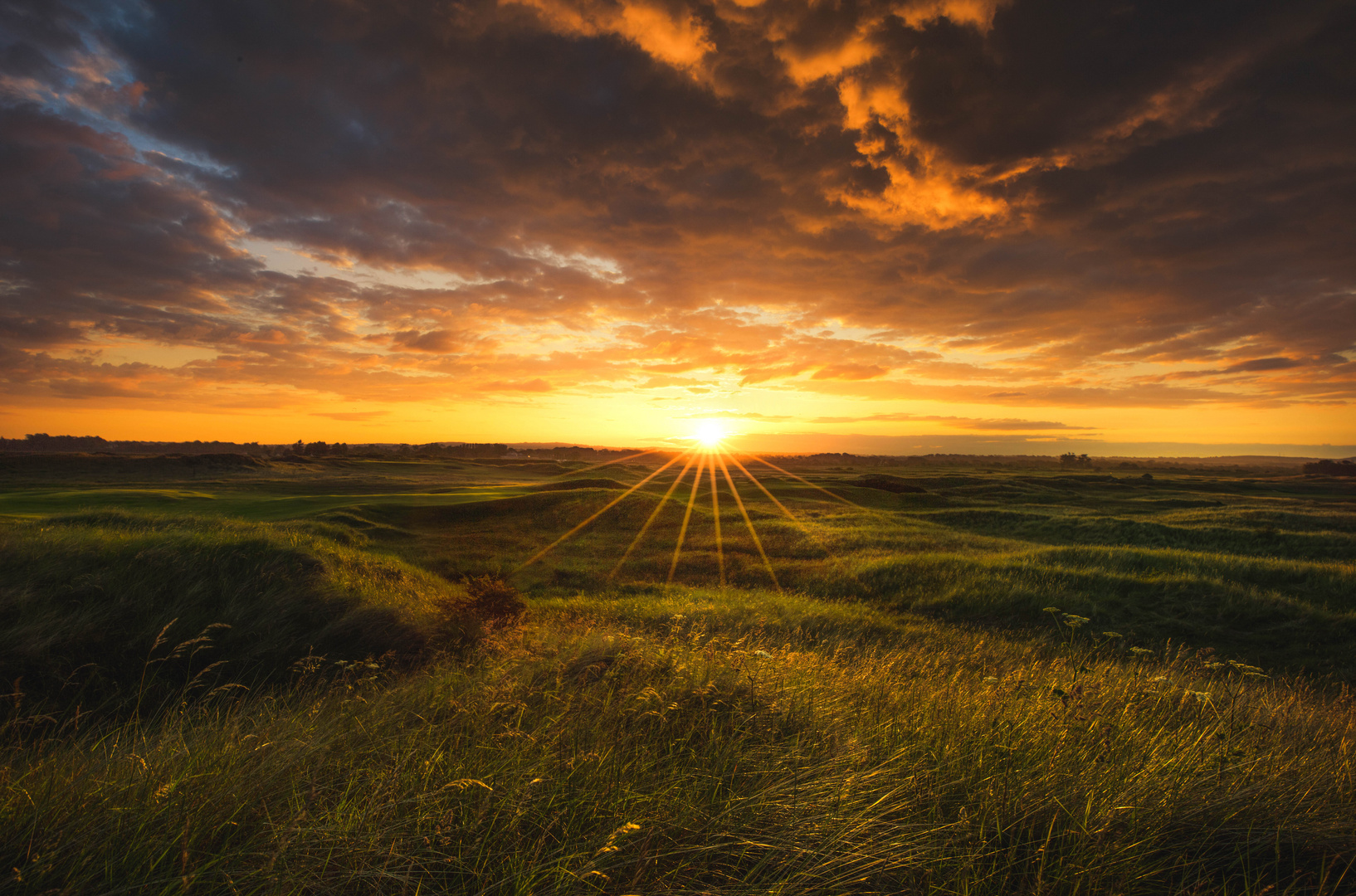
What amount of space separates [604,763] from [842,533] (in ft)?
80.6

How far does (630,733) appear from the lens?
428 cm

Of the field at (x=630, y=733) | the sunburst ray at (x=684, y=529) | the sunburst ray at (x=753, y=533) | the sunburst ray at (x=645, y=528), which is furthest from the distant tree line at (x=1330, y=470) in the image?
the sunburst ray at (x=645, y=528)

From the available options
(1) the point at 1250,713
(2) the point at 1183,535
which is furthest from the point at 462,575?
(2) the point at 1183,535

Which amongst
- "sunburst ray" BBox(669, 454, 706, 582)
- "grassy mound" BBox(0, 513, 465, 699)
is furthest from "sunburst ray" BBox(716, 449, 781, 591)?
"grassy mound" BBox(0, 513, 465, 699)

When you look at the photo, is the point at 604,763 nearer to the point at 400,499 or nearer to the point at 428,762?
the point at 428,762

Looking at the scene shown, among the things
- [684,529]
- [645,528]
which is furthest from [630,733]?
[645,528]

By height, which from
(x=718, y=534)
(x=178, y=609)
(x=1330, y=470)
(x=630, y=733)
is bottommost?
(x=718, y=534)

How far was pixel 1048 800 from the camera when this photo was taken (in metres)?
3.39

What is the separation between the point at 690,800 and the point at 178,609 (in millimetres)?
9824

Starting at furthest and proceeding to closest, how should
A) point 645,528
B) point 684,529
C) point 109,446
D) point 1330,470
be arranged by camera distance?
1. point 109,446
2. point 1330,470
3. point 645,528
4. point 684,529

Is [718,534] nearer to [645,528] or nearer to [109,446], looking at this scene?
[645,528]

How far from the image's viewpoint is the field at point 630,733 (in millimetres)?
2865

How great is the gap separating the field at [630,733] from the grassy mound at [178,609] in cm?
6

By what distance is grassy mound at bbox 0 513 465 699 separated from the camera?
7344 mm
